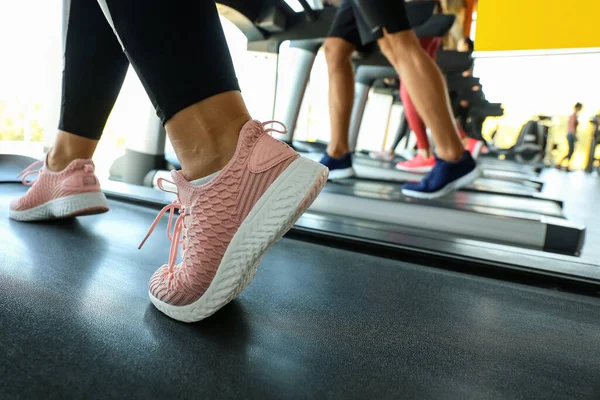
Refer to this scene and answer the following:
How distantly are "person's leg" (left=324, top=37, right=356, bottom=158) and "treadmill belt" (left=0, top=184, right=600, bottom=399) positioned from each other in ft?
3.69

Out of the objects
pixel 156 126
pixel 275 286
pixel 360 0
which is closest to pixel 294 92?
pixel 156 126

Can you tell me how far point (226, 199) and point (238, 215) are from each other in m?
0.03

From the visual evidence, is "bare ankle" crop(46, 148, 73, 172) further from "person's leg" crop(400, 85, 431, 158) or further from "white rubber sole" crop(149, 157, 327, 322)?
"person's leg" crop(400, 85, 431, 158)

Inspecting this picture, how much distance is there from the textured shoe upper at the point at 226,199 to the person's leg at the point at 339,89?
4.66 ft

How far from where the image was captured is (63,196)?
1.08 m

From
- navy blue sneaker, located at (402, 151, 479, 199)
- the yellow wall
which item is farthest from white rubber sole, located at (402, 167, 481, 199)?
the yellow wall

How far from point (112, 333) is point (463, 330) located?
0.52 metres

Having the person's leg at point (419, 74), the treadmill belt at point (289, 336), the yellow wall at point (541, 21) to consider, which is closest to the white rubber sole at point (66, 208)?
the treadmill belt at point (289, 336)

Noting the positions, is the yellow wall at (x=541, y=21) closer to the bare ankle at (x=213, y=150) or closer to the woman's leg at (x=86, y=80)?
the woman's leg at (x=86, y=80)

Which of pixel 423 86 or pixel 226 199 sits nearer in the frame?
pixel 226 199

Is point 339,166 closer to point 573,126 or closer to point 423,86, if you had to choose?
point 423,86

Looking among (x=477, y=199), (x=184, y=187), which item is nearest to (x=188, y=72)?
(x=184, y=187)

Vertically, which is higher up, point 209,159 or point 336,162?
point 209,159

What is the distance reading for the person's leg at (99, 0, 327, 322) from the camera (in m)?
0.54
